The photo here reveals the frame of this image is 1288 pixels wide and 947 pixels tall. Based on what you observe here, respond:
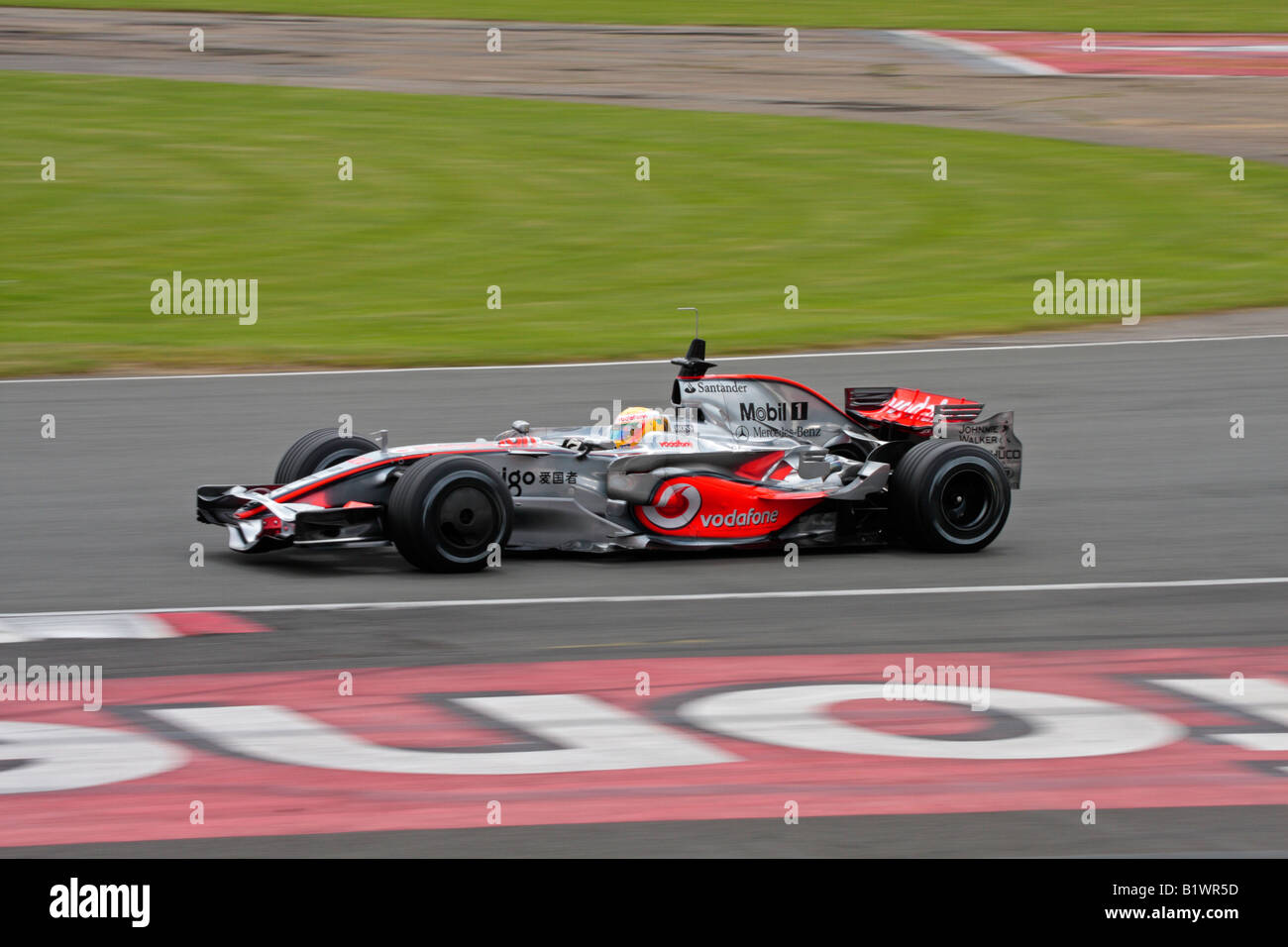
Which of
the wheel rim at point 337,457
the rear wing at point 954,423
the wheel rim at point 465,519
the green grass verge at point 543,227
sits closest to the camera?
the wheel rim at point 465,519

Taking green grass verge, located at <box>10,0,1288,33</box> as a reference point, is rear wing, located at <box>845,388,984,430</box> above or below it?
below

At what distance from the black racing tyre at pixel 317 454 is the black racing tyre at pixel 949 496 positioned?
300 cm

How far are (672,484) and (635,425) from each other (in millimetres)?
468

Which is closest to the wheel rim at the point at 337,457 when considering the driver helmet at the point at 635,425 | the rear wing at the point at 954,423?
the driver helmet at the point at 635,425

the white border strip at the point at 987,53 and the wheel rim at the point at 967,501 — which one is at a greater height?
the white border strip at the point at 987,53

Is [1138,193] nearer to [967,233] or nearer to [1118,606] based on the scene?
[967,233]

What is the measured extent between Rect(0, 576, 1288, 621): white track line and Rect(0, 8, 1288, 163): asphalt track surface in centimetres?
2128

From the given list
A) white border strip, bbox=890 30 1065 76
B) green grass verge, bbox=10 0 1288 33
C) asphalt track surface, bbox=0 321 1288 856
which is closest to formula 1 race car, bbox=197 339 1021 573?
asphalt track surface, bbox=0 321 1288 856

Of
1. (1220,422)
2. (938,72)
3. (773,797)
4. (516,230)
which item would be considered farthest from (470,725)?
(938,72)

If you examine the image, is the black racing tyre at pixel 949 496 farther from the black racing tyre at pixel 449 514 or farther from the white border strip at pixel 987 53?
the white border strip at pixel 987 53

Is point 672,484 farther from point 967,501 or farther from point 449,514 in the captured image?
point 967,501

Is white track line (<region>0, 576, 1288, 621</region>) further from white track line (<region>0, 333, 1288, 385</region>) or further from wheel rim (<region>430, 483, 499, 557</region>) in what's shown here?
white track line (<region>0, 333, 1288, 385</region>)

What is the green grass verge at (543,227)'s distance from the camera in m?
20.2

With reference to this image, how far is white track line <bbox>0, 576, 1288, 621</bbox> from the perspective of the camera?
31.2 ft
